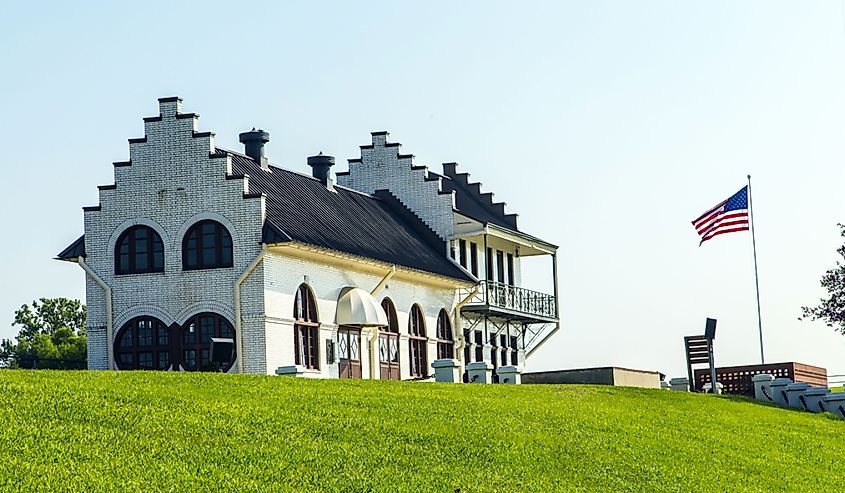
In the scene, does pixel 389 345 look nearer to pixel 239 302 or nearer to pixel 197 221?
pixel 239 302

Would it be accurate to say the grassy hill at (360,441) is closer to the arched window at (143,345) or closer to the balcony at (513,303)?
the arched window at (143,345)

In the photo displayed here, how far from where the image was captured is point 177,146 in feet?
119

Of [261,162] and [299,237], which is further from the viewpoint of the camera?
[261,162]

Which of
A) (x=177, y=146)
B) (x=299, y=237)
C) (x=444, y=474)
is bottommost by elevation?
(x=444, y=474)

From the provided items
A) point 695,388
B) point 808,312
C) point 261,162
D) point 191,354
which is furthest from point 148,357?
point 808,312

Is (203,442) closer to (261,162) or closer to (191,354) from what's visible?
(191,354)

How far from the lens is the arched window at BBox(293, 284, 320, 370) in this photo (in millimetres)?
36531

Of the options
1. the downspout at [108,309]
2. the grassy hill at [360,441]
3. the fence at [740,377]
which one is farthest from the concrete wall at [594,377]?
the downspout at [108,309]

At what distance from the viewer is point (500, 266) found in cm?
5162

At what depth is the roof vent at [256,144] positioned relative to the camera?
41281mm

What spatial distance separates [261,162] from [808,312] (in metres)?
25.5

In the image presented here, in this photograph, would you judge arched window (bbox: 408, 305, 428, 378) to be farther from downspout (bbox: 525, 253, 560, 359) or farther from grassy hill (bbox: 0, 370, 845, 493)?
grassy hill (bbox: 0, 370, 845, 493)

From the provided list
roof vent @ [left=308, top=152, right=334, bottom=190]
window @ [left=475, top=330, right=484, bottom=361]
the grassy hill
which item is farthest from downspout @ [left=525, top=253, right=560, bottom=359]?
the grassy hill

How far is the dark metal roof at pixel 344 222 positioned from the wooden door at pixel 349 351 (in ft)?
6.71
